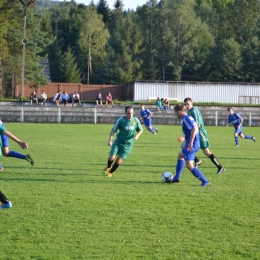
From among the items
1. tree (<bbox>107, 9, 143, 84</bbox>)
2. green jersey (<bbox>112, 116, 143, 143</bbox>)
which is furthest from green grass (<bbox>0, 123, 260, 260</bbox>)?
tree (<bbox>107, 9, 143, 84</bbox>)

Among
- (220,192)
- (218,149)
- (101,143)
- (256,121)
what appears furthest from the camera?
(256,121)

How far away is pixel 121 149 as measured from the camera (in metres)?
11.8

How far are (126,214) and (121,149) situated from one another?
426 centimetres

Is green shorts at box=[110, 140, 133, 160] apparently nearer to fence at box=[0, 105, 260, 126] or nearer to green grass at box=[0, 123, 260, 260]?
green grass at box=[0, 123, 260, 260]

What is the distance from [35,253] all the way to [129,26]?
248 feet

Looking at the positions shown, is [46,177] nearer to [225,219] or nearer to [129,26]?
[225,219]

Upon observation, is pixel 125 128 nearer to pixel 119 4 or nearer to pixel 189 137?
pixel 189 137

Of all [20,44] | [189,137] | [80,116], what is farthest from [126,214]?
[20,44]

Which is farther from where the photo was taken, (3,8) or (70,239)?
(3,8)

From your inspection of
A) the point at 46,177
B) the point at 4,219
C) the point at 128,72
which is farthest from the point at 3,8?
the point at 4,219

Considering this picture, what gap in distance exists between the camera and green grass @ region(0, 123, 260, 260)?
19.5 ft

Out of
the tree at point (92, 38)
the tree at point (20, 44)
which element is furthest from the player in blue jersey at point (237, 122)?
the tree at point (92, 38)

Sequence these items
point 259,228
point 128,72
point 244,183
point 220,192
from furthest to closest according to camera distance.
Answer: point 128,72 < point 244,183 < point 220,192 < point 259,228

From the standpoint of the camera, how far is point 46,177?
36.9 ft
